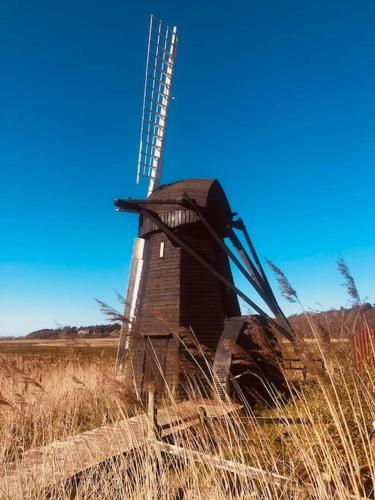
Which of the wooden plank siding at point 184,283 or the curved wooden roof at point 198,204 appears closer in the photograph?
the wooden plank siding at point 184,283

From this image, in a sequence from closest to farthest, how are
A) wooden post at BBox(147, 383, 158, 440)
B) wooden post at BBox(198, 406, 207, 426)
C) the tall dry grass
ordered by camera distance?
the tall dry grass < wooden post at BBox(198, 406, 207, 426) < wooden post at BBox(147, 383, 158, 440)

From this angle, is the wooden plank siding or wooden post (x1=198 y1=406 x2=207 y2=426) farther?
the wooden plank siding

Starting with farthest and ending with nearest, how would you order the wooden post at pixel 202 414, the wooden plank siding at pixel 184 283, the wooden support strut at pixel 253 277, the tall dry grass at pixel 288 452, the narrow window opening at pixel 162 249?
the narrow window opening at pixel 162 249 < the wooden plank siding at pixel 184 283 < the wooden support strut at pixel 253 277 < the wooden post at pixel 202 414 < the tall dry grass at pixel 288 452

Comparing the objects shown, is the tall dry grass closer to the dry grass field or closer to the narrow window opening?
the dry grass field

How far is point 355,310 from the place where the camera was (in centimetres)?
269

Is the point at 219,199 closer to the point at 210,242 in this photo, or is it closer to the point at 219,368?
the point at 210,242

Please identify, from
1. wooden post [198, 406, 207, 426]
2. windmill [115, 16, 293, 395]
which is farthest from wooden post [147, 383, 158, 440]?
windmill [115, 16, 293, 395]

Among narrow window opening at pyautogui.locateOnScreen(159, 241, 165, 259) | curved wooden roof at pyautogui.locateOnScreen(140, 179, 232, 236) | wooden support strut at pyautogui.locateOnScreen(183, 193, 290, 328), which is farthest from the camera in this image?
narrow window opening at pyautogui.locateOnScreen(159, 241, 165, 259)

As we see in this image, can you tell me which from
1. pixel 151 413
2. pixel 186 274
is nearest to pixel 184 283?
pixel 186 274

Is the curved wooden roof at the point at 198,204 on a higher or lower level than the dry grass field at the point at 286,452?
higher

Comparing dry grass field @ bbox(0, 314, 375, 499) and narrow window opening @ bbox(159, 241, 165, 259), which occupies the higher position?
narrow window opening @ bbox(159, 241, 165, 259)

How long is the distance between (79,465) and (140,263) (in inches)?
417

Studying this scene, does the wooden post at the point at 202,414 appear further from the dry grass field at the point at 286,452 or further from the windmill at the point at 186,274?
the windmill at the point at 186,274

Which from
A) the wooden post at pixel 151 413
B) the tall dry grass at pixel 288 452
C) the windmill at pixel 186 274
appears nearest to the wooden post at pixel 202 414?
the tall dry grass at pixel 288 452
